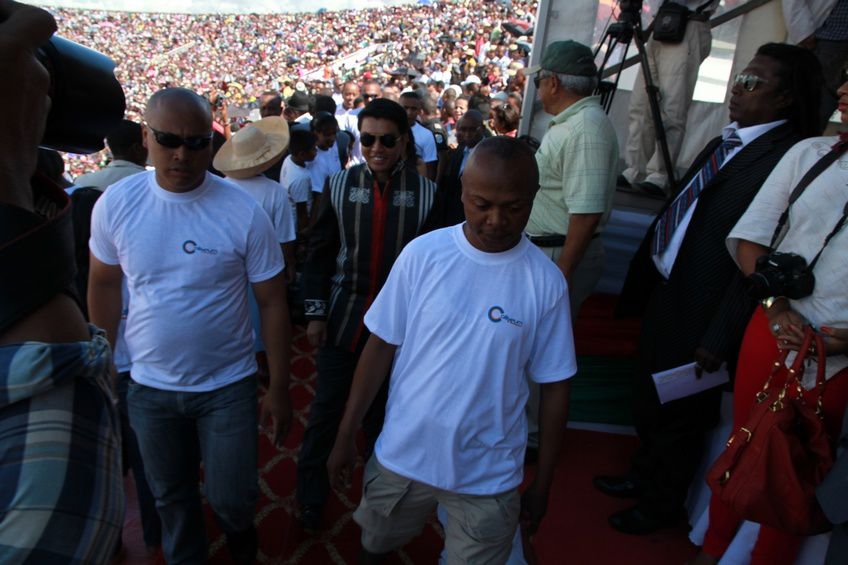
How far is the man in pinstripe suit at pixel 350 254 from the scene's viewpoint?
8.11ft

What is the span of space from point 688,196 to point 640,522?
4.92 feet

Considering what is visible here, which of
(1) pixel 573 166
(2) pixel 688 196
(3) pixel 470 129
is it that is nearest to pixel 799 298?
(2) pixel 688 196

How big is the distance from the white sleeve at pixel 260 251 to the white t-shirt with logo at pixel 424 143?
3.30m

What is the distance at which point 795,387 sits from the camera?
1736mm

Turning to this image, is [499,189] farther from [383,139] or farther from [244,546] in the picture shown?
[244,546]

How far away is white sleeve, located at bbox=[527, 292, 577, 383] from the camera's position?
167 cm

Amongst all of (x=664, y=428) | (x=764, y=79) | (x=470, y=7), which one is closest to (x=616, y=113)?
(x=764, y=79)

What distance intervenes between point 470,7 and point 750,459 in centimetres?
2794

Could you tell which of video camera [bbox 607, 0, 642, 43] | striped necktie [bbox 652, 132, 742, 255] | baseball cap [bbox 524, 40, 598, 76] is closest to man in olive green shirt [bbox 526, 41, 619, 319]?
baseball cap [bbox 524, 40, 598, 76]

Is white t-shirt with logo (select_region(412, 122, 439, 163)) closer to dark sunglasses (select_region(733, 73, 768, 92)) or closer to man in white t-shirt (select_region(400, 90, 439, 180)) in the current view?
man in white t-shirt (select_region(400, 90, 439, 180))

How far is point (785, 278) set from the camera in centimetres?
183

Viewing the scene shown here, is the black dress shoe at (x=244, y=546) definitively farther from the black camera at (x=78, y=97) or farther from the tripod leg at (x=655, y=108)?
the tripod leg at (x=655, y=108)

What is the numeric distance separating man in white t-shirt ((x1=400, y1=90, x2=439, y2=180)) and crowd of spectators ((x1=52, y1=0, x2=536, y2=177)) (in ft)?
26.1

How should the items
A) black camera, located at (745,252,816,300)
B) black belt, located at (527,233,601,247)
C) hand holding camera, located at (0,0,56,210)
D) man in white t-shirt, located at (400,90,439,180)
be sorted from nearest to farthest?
hand holding camera, located at (0,0,56,210), black camera, located at (745,252,816,300), black belt, located at (527,233,601,247), man in white t-shirt, located at (400,90,439,180)
